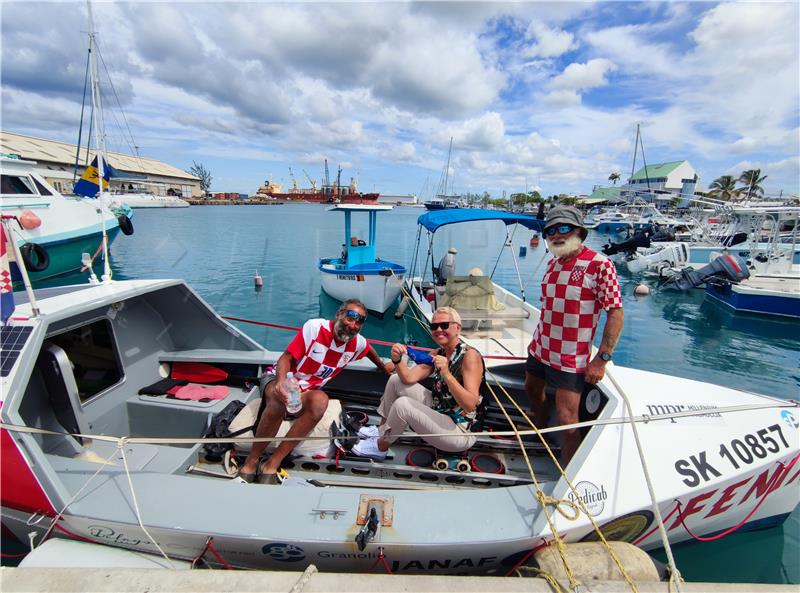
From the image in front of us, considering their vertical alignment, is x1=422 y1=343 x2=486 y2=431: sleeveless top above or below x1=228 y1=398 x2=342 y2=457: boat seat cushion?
above

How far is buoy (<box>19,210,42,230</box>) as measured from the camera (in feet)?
39.3

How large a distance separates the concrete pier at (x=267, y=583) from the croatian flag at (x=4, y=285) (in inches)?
62.1

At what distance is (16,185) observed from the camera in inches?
483

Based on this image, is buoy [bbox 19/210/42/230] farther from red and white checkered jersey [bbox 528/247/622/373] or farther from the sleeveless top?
red and white checkered jersey [bbox 528/247/622/373]

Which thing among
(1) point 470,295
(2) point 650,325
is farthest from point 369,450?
(2) point 650,325

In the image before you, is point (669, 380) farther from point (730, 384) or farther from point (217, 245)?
point (217, 245)

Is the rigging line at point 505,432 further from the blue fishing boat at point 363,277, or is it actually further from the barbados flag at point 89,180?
the blue fishing boat at point 363,277

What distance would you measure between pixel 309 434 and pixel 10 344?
2.13m

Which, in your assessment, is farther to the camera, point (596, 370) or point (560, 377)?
point (560, 377)

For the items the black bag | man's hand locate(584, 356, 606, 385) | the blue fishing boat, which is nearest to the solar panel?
the black bag

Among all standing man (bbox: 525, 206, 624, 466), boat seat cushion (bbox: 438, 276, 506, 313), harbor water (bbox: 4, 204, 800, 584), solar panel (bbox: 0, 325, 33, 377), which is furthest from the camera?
boat seat cushion (bbox: 438, 276, 506, 313)

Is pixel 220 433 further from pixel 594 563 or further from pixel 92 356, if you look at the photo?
pixel 594 563

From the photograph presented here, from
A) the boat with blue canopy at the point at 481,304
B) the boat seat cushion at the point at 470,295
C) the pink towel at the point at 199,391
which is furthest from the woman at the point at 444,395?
the boat seat cushion at the point at 470,295

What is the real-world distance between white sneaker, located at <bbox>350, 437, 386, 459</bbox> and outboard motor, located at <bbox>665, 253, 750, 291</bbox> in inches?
649
